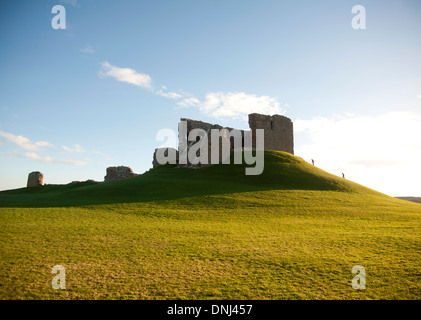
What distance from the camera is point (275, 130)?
138ft

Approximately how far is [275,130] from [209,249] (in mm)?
36376

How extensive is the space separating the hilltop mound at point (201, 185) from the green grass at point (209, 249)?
5.31 feet

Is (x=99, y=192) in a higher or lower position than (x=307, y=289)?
higher

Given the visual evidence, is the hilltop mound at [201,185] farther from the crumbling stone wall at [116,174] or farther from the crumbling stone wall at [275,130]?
the crumbling stone wall at [275,130]

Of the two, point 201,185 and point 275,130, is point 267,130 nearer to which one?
point 275,130

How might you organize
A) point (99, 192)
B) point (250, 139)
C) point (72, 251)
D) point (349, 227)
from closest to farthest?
1. point (72, 251)
2. point (349, 227)
3. point (99, 192)
4. point (250, 139)

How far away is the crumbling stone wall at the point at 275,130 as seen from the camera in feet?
131

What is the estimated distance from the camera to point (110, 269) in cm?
650

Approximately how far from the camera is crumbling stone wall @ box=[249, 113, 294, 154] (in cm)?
3991
